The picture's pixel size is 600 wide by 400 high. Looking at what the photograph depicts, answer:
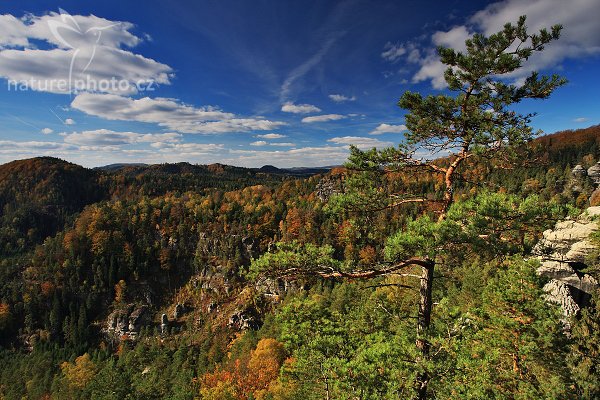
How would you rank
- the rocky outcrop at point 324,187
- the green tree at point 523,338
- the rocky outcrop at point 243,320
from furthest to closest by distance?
the rocky outcrop at point 324,187
the rocky outcrop at point 243,320
the green tree at point 523,338

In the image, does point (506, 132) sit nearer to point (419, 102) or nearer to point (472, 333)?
point (419, 102)

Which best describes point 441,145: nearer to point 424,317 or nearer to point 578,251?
point 424,317

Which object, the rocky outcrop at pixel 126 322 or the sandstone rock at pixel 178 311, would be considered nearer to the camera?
the rocky outcrop at pixel 126 322

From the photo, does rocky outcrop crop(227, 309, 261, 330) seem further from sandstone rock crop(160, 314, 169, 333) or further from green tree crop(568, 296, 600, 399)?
green tree crop(568, 296, 600, 399)

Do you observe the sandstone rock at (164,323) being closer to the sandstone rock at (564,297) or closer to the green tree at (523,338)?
the sandstone rock at (564,297)

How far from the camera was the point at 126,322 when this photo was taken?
114562 mm

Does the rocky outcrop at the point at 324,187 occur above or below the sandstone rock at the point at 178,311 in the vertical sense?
above

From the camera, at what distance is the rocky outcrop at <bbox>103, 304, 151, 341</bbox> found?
112m

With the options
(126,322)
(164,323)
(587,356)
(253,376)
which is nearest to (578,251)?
(587,356)

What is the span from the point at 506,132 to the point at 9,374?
11653 cm

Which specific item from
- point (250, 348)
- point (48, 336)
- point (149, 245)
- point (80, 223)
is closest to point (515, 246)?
point (250, 348)

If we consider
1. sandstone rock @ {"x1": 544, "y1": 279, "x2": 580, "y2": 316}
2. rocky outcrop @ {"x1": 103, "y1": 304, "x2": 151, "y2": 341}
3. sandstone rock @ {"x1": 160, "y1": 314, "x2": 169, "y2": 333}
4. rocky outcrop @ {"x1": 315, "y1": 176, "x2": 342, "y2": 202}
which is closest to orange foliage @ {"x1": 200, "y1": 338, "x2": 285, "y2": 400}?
sandstone rock @ {"x1": 544, "y1": 279, "x2": 580, "y2": 316}

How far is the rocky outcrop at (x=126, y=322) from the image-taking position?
112 m

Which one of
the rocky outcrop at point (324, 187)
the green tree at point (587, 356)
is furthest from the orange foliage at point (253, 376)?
the rocky outcrop at point (324, 187)
